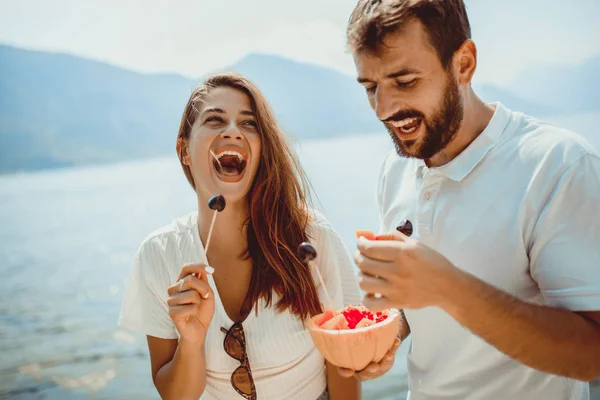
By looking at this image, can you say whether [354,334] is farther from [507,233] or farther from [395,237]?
[507,233]

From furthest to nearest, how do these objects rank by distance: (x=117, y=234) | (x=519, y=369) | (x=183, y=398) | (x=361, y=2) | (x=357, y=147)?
(x=357, y=147), (x=117, y=234), (x=183, y=398), (x=361, y=2), (x=519, y=369)

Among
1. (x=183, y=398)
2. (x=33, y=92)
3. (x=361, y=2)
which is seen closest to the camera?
(x=361, y=2)

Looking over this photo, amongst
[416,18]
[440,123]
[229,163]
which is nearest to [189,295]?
[229,163]

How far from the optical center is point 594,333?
1.18 m

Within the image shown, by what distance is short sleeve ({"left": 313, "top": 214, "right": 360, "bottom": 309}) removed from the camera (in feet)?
6.13

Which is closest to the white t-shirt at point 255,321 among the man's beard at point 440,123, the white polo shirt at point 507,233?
the white polo shirt at point 507,233

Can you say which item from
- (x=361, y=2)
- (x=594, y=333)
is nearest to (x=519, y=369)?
(x=594, y=333)

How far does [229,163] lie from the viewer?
189cm

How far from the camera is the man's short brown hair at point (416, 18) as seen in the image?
1.41m

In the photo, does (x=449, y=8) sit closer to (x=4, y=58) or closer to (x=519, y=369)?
(x=519, y=369)

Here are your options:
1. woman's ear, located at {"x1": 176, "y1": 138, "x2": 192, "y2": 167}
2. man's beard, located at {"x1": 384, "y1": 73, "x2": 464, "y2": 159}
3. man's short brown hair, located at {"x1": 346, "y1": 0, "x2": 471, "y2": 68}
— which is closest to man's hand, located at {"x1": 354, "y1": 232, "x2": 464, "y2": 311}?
man's beard, located at {"x1": 384, "y1": 73, "x2": 464, "y2": 159}

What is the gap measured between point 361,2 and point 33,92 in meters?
10.3

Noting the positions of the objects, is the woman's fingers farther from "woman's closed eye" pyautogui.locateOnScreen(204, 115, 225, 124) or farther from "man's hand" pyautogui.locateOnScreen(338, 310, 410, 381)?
"woman's closed eye" pyautogui.locateOnScreen(204, 115, 225, 124)

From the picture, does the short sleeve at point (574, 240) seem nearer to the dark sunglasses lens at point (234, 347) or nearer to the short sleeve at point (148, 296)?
the dark sunglasses lens at point (234, 347)
